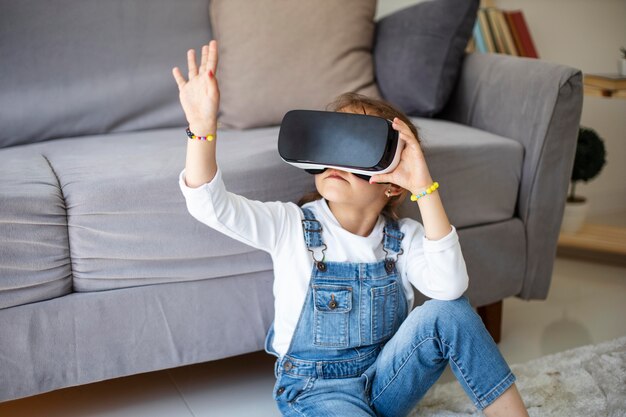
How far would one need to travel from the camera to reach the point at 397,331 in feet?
4.23

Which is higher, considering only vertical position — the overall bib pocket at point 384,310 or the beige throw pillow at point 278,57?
the beige throw pillow at point 278,57

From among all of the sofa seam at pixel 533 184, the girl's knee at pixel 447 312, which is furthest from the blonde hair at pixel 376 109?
the sofa seam at pixel 533 184

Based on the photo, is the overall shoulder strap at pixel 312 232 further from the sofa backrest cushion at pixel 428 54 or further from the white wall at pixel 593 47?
the white wall at pixel 593 47

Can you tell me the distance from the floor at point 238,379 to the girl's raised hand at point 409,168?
0.56 meters

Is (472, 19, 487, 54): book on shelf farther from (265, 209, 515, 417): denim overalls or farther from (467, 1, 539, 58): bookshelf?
(265, 209, 515, 417): denim overalls

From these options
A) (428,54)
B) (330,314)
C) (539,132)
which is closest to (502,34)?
(428,54)

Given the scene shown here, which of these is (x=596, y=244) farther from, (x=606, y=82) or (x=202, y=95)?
(x=202, y=95)

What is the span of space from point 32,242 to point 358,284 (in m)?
0.57

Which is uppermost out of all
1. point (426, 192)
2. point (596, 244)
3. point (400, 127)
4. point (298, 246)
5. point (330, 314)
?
point (400, 127)

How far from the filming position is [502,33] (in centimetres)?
255

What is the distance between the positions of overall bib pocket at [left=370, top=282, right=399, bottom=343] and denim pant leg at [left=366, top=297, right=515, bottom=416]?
0.05 metres

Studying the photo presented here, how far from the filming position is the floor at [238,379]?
1487mm

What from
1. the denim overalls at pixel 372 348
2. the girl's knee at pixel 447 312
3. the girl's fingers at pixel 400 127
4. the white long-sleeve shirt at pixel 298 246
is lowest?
the denim overalls at pixel 372 348

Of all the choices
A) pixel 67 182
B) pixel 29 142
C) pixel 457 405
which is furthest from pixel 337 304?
pixel 29 142
